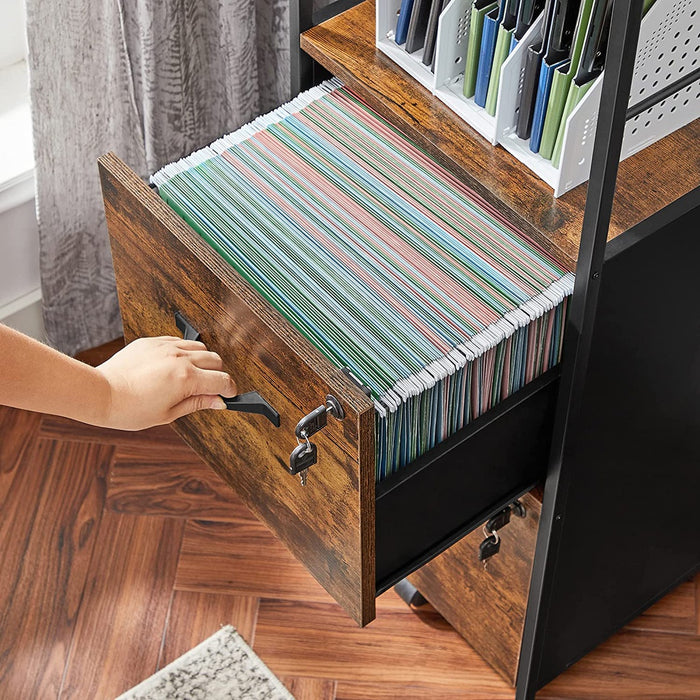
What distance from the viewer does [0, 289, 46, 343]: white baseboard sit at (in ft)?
5.80

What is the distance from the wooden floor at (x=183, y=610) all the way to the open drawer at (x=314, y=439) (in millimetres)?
495

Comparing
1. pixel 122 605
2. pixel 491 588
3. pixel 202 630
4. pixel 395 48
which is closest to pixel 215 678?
pixel 202 630

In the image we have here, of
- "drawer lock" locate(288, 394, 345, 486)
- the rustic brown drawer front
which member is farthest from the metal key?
"drawer lock" locate(288, 394, 345, 486)

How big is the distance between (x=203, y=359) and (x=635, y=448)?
511mm

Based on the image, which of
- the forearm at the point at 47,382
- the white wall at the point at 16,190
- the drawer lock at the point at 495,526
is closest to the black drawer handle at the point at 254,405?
the forearm at the point at 47,382

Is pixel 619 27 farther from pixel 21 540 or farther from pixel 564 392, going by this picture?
pixel 21 540

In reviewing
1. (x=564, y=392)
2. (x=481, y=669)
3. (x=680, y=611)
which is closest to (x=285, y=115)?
(x=564, y=392)

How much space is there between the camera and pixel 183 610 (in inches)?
62.0

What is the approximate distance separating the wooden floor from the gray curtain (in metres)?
0.29

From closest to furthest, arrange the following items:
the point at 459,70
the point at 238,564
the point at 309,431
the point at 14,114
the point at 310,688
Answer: the point at 309,431 < the point at 459,70 < the point at 310,688 < the point at 238,564 < the point at 14,114

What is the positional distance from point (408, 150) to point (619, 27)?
0.35m

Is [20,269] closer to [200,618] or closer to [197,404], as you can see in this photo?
[200,618]

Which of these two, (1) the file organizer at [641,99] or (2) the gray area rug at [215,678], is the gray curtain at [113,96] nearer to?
(2) the gray area rug at [215,678]

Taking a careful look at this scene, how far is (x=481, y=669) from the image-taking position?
1526 mm
